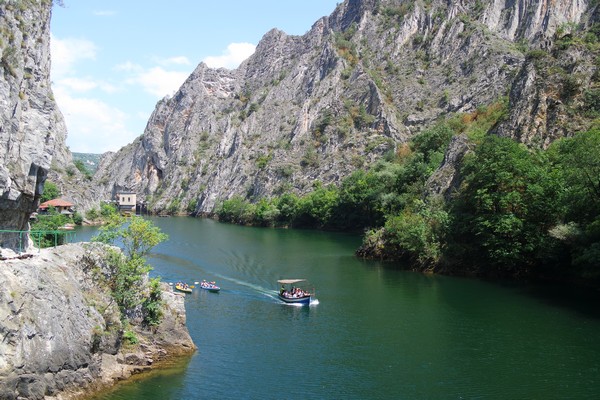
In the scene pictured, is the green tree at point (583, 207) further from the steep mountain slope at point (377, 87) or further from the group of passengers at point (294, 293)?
the steep mountain slope at point (377, 87)

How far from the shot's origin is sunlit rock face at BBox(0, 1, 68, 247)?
32.2 metres

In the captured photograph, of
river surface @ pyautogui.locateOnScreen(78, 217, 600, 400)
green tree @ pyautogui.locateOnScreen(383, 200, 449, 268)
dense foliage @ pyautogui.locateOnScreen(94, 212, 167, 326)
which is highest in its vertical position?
green tree @ pyautogui.locateOnScreen(383, 200, 449, 268)

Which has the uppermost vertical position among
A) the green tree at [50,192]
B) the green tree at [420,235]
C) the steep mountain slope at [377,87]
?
the steep mountain slope at [377,87]

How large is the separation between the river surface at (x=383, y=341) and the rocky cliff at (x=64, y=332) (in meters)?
1.76

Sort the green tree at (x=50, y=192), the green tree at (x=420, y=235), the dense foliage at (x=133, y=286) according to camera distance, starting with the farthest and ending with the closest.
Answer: the green tree at (x=50, y=192) < the green tree at (x=420, y=235) < the dense foliage at (x=133, y=286)

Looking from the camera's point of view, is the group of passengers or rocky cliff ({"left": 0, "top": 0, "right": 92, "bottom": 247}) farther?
the group of passengers

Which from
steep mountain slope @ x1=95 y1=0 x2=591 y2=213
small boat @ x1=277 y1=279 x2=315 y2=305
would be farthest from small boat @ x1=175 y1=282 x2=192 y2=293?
steep mountain slope @ x1=95 y1=0 x2=591 y2=213

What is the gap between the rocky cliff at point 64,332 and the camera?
2483 centimetres

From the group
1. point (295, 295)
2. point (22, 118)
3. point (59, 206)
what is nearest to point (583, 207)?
point (295, 295)

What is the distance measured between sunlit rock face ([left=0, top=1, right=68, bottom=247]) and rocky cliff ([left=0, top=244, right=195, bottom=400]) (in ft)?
16.8

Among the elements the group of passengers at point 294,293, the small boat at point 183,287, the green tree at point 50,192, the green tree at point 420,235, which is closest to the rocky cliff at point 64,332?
the group of passengers at point 294,293

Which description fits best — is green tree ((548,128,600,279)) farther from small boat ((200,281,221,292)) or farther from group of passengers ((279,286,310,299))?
small boat ((200,281,221,292))

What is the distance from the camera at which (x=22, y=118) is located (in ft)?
116

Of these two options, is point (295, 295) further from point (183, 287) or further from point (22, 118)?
point (22, 118)
